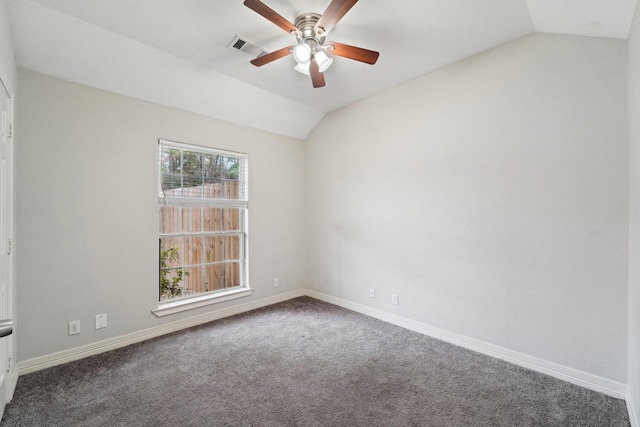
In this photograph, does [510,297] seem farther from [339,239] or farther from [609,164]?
[339,239]

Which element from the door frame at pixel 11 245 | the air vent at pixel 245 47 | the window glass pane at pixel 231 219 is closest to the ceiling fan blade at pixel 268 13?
the air vent at pixel 245 47

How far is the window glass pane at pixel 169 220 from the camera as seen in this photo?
10.5 feet

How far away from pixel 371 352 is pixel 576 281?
172 cm

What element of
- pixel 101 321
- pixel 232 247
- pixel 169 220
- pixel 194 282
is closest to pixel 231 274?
pixel 232 247

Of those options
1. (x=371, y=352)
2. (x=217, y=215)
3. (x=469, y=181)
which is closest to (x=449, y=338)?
(x=371, y=352)

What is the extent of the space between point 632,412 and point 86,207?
14.2 ft

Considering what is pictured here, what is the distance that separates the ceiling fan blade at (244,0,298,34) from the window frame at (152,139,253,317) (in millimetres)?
1891

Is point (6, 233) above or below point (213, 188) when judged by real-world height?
below

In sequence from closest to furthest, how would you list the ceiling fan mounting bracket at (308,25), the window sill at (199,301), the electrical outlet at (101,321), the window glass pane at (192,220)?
the ceiling fan mounting bracket at (308,25)
the electrical outlet at (101,321)
the window sill at (199,301)
the window glass pane at (192,220)

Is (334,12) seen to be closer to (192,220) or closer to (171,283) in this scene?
(192,220)

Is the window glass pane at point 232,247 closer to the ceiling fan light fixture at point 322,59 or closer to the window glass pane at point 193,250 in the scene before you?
the window glass pane at point 193,250

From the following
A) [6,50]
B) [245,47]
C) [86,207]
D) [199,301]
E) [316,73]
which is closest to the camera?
[6,50]

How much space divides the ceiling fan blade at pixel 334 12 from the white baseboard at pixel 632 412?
9.53 feet

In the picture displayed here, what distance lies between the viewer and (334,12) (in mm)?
1812
